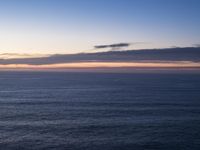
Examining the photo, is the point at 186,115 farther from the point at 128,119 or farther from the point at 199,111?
the point at 128,119

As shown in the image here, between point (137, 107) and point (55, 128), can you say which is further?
point (137, 107)

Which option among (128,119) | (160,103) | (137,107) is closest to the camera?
(128,119)

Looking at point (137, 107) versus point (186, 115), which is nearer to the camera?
point (186, 115)

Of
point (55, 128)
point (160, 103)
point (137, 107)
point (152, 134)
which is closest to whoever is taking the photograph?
point (152, 134)

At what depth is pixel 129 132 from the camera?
6812cm

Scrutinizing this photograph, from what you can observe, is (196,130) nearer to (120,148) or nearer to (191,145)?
(191,145)

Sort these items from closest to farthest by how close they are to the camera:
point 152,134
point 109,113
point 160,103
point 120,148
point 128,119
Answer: point 120,148 < point 152,134 < point 128,119 < point 109,113 < point 160,103

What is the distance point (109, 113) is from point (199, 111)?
28.1 meters

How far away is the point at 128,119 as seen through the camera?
269 ft

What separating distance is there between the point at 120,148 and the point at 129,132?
11932mm

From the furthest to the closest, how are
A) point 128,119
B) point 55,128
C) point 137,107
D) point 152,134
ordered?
point 137,107
point 128,119
point 55,128
point 152,134

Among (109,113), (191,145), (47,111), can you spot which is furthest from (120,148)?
(47,111)

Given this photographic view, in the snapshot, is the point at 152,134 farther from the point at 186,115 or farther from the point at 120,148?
the point at 186,115

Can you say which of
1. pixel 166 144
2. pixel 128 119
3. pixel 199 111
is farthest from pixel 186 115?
pixel 166 144
